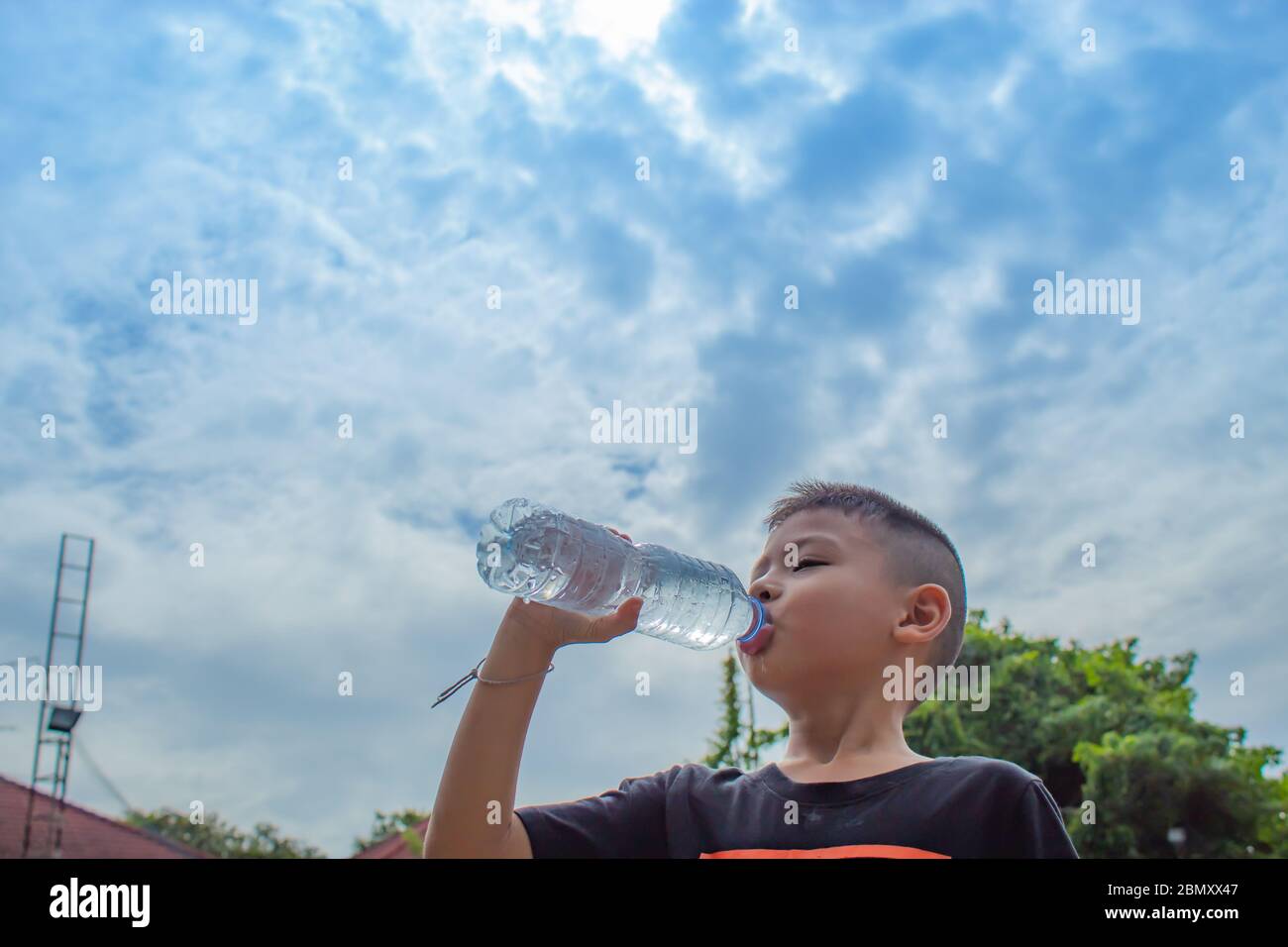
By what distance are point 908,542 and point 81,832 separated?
51.1 feet

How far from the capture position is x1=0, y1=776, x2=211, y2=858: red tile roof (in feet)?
→ 44.2

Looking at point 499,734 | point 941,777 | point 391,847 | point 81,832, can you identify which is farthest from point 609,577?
point 81,832

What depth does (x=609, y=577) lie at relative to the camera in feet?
6.79

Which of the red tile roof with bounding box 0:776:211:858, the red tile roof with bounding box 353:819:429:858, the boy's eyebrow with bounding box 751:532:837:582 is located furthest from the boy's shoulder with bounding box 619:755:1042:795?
the red tile roof with bounding box 353:819:429:858

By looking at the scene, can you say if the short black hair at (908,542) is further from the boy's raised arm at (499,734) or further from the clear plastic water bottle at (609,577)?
the boy's raised arm at (499,734)

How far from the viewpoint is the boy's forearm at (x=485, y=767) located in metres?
1.61

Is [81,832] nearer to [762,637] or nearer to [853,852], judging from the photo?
[762,637]

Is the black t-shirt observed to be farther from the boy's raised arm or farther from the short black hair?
the short black hair

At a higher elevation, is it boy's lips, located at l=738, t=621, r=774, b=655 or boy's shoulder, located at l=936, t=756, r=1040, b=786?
boy's lips, located at l=738, t=621, r=774, b=655

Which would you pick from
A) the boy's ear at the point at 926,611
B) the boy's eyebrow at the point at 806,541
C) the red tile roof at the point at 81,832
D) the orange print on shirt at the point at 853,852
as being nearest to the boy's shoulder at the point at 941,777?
the orange print on shirt at the point at 853,852
